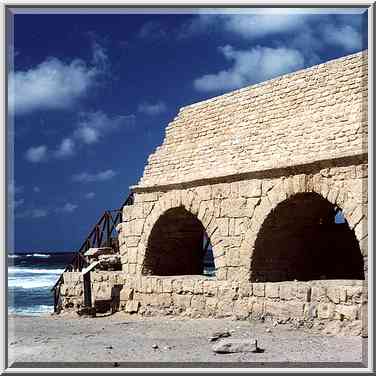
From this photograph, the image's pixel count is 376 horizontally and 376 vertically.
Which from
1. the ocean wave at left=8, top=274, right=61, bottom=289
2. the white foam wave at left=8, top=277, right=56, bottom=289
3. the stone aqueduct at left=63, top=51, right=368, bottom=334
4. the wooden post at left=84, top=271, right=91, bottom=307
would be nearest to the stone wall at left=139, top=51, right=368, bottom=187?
the stone aqueduct at left=63, top=51, right=368, bottom=334

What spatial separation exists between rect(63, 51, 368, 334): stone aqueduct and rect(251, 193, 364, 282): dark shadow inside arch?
2cm

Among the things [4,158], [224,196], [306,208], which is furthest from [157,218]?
[4,158]

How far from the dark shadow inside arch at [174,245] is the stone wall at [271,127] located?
36.0 inches

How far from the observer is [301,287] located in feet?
34.8

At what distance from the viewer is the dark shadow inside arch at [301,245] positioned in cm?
1149

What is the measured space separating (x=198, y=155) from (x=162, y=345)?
4951 millimetres

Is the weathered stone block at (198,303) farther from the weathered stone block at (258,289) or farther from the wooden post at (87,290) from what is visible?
the wooden post at (87,290)

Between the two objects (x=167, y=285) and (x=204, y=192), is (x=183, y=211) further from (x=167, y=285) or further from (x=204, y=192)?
(x=167, y=285)

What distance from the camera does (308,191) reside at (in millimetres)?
10570

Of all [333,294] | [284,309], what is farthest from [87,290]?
[333,294]

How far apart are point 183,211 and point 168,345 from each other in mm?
4839

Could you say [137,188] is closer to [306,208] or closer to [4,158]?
[306,208]

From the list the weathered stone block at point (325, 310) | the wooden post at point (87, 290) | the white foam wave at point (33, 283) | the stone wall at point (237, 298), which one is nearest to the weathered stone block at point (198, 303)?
the stone wall at point (237, 298)

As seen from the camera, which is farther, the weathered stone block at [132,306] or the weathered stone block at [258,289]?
the weathered stone block at [132,306]
